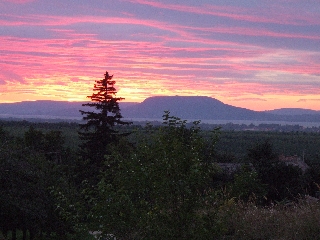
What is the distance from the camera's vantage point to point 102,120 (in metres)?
41.7

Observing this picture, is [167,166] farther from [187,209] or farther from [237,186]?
[237,186]

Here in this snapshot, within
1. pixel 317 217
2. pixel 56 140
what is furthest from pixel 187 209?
pixel 56 140

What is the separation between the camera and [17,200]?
54.2ft

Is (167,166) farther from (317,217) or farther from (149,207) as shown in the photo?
(317,217)

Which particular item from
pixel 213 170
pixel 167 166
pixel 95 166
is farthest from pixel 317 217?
pixel 95 166

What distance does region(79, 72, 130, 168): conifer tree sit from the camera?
A: 134ft

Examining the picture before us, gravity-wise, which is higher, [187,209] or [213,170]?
[213,170]

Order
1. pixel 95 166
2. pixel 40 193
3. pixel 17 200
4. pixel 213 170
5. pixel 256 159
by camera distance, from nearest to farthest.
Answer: pixel 213 170, pixel 17 200, pixel 40 193, pixel 256 159, pixel 95 166

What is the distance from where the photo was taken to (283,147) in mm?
97500

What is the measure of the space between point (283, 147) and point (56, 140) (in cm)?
6023

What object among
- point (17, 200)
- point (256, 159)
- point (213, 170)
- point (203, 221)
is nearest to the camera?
point (203, 221)

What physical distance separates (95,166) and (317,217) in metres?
30.6

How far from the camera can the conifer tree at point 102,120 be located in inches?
1609

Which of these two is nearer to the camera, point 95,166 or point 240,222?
point 240,222
